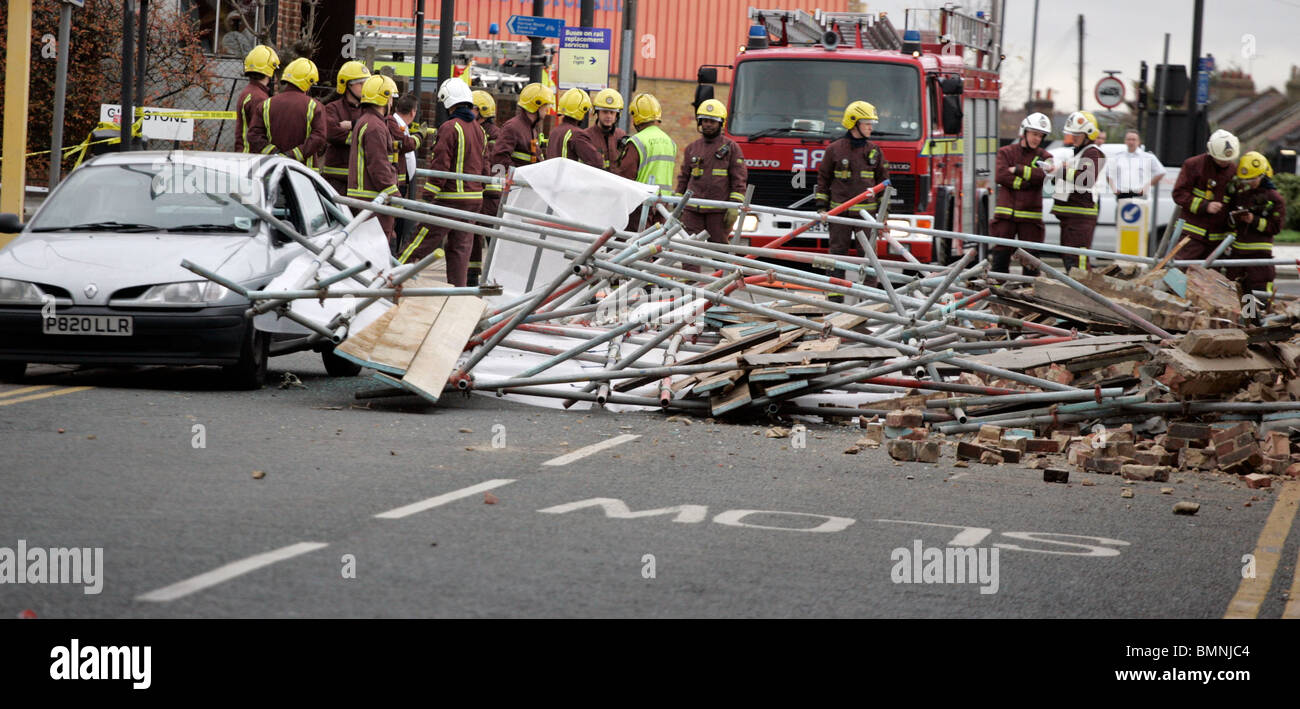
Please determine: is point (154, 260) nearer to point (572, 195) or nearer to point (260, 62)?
point (572, 195)

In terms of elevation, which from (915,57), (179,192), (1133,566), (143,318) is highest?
(915,57)

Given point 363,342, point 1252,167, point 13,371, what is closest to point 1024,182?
point 1252,167

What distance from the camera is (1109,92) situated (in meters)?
28.7

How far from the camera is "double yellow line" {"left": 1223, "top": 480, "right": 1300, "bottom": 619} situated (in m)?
5.97

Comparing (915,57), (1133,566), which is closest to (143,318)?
(1133,566)

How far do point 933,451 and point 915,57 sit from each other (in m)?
10.7

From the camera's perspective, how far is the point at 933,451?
9.27 metres

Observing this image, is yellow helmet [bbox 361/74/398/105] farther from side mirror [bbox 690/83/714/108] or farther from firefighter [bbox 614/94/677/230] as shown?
side mirror [bbox 690/83/714/108]

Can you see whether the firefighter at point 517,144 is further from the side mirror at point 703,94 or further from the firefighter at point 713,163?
the side mirror at point 703,94

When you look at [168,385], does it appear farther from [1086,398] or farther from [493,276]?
[1086,398]

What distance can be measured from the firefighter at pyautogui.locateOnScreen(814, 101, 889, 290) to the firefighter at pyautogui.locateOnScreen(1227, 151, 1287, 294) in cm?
370

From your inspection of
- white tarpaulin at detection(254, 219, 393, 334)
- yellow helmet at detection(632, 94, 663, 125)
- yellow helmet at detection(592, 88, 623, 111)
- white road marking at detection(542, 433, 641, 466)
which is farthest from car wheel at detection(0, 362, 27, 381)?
yellow helmet at detection(592, 88, 623, 111)

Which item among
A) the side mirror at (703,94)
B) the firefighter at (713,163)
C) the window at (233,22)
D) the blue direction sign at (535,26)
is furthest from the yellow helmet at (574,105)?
the window at (233,22)

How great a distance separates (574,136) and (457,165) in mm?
1878
